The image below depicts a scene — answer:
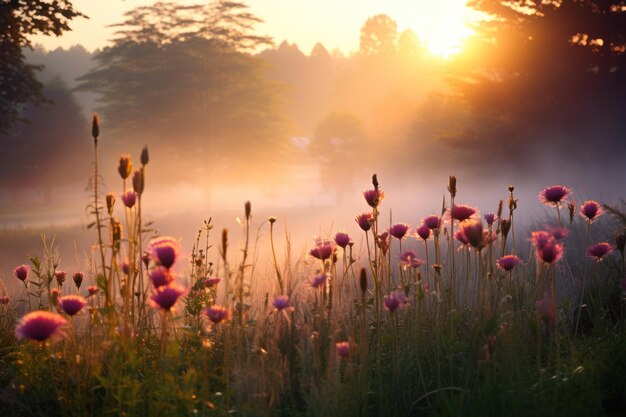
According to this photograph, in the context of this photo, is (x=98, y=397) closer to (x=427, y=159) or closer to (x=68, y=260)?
(x=68, y=260)

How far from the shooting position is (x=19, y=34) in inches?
469

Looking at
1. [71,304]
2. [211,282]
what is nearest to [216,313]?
[71,304]

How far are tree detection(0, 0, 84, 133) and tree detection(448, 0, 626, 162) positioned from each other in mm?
10643

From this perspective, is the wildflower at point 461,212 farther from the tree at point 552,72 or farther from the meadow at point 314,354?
the tree at point 552,72

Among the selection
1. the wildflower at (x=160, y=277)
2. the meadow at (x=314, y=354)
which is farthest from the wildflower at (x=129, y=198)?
the wildflower at (x=160, y=277)

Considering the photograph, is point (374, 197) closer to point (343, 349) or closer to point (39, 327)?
point (343, 349)

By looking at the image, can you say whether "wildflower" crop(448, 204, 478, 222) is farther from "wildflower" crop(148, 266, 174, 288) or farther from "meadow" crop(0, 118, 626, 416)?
"wildflower" crop(148, 266, 174, 288)

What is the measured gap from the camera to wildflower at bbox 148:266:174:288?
2.50 meters

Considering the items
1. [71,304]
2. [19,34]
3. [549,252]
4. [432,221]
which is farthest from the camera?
[19,34]

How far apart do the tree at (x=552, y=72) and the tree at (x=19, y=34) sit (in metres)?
10.6

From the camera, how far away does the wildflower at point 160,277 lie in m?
2.50

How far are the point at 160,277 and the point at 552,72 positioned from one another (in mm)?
16787

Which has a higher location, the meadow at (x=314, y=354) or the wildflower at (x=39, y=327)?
the wildflower at (x=39, y=327)

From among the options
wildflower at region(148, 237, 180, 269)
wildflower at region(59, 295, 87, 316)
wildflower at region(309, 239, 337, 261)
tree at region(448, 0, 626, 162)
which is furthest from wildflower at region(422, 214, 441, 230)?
tree at region(448, 0, 626, 162)
